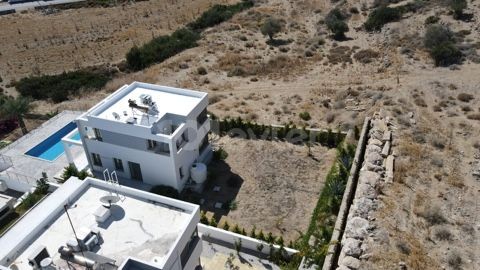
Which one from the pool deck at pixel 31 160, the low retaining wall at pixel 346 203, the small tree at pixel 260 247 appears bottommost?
the small tree at pixel 260 247

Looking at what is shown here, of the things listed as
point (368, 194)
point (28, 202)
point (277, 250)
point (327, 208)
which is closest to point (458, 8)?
point (368, 194)

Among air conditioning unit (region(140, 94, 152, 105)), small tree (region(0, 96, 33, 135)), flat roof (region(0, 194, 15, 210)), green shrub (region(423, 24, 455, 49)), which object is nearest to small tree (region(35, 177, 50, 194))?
flat roof (region(0, 194, 15, 210))

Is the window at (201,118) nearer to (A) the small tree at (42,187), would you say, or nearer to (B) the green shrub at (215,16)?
(A) the small tree at (42,187)

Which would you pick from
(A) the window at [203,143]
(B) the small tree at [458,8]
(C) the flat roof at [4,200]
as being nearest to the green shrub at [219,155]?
(A) the window at [203,143]

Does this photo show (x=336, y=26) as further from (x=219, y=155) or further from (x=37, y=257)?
(x=37, y=257)

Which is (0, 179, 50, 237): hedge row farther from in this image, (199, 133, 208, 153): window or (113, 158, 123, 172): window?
(199, 133, 208, 153): window
